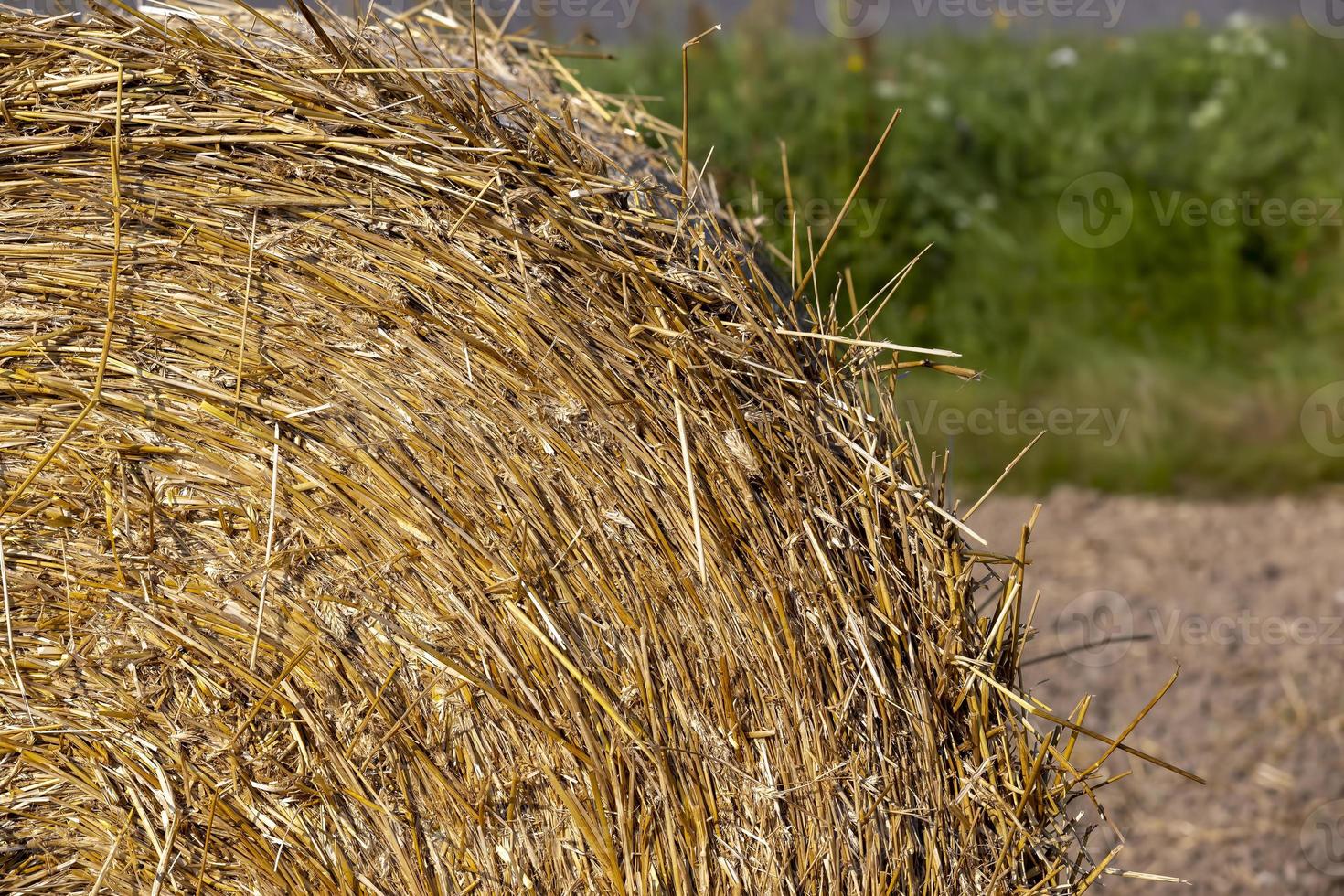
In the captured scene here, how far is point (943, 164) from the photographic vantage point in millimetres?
6816

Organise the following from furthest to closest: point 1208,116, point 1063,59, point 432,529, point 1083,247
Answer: point 1063,59
point 1208,116
point 1083,247
point 432,529

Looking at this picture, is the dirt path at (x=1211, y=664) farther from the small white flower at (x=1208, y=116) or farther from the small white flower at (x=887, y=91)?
the small white flower at (x=887, y=91)

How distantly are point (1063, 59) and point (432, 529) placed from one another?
267 inches

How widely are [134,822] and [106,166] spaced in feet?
3.47

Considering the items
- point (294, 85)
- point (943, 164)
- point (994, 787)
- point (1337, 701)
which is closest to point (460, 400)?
point (294, 85)

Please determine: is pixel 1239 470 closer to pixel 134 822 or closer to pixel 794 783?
pixel 794 783

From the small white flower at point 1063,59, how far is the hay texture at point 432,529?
20.9ft

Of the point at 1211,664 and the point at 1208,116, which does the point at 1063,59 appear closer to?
the point at 1208,116

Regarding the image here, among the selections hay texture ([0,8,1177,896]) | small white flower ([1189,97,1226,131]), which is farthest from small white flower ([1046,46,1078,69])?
hay texture ([0,8,1177,896])

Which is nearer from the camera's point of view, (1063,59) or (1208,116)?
(1208,116)

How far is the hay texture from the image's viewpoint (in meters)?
1.78

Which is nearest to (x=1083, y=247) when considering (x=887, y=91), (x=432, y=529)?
(x=887, y=91)

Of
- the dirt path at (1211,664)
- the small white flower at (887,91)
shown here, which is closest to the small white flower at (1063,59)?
the small white flower at (887,91)

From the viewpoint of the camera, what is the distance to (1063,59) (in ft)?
24.1
